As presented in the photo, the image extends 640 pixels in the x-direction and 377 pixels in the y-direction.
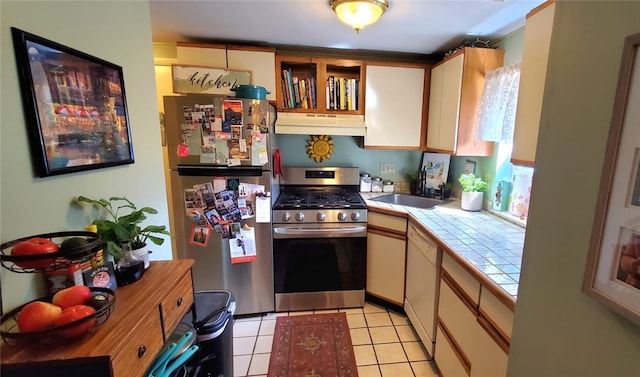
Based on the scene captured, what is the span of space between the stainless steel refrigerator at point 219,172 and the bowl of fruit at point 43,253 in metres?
1.29

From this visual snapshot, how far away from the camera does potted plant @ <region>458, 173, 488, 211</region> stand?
2145 millimetres

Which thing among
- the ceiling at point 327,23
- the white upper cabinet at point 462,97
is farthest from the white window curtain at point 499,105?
the ceiling at point 327,23

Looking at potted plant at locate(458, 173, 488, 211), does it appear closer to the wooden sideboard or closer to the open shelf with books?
the open shelf with books

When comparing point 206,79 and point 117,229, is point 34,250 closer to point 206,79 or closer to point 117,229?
point 117,229

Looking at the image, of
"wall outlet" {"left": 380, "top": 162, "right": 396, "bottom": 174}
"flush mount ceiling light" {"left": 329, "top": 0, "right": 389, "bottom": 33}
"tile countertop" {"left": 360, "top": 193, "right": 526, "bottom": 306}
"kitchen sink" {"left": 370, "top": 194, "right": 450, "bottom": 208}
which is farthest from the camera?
"wall outlet" {"left": 380, "top": 162, "right": 396, "bottom": 174}

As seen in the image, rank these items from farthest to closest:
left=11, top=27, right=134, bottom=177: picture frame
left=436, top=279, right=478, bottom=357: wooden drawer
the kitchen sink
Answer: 1. the kitchen sink
2. left=436, top=279, right=478, bottom=357: wooden drawer
3. left=11, top=27, right=134, bottom=177: picture frame

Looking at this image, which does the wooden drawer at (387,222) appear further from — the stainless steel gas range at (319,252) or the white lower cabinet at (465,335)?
the white lower cabinet at (465,335)

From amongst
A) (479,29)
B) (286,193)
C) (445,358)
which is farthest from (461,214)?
(286,193)

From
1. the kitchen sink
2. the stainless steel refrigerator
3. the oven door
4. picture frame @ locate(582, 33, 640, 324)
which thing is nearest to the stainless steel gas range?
the oven door

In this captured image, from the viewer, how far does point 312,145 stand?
274 cm

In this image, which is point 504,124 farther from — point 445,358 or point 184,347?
point 184,347

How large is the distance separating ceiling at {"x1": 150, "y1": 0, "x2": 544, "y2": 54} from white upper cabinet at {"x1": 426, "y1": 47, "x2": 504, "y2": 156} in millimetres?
171

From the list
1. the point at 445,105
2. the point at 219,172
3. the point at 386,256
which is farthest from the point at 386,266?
the point at 219,172

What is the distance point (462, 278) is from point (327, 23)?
1814mm
